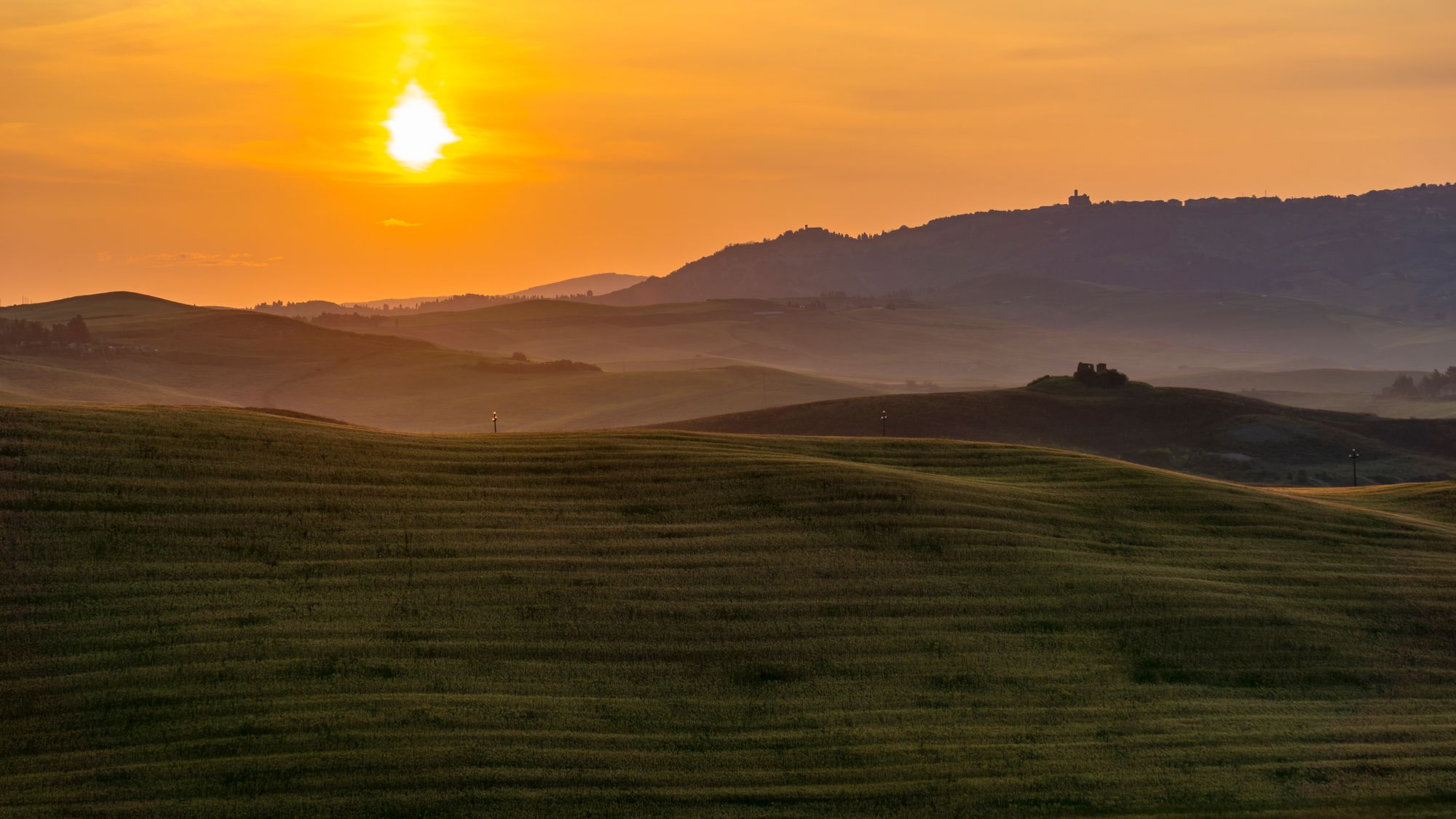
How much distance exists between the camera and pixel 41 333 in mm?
157625

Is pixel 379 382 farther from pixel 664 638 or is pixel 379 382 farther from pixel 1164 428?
pixel 664 638

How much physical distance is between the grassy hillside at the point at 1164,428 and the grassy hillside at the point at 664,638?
54.9 meters

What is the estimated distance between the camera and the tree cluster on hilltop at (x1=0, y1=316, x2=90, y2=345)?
154 metres

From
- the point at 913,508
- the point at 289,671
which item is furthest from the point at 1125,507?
the point at 289,671

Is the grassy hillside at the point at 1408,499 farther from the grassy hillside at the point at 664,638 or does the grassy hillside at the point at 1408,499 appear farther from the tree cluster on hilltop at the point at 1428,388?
the tree cluster on hilltop at the point at 1428,388

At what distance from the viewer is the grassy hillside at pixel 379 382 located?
143125mm

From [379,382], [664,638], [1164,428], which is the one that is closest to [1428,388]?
[1164,428]

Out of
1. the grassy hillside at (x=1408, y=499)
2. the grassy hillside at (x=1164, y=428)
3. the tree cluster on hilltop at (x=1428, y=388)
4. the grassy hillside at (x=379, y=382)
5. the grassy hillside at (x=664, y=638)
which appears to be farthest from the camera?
the tree cluster on hilltop at (x=1428, y=388)

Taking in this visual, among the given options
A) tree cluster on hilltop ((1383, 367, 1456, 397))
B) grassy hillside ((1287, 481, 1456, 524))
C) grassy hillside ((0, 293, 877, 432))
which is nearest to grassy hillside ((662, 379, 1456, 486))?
grassy hillside ((1287, 481, 1456, 524))

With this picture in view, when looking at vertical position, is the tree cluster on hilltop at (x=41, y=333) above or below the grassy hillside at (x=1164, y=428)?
above

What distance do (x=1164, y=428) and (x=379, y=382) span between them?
116334 mm

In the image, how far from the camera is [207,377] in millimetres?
164875

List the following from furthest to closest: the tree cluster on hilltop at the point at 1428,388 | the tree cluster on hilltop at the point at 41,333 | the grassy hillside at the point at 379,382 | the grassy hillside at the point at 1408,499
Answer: the tree cluster on hilltop at the point at 1428,388 → the tree cluster on hilltop at the point at 41,333 → the grassy hillside at the point at 379,382 → the grassy hillside at the point at 1408,499

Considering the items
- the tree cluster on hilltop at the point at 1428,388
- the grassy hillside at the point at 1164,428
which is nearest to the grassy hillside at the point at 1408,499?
the grassy hillside at the point at 1164,428
